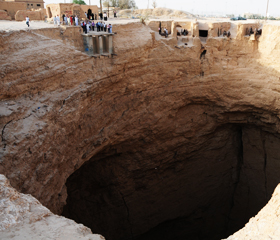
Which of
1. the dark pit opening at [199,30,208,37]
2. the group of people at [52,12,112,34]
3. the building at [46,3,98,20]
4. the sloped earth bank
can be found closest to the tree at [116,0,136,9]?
the dark pit opening at [199,30,208,37]

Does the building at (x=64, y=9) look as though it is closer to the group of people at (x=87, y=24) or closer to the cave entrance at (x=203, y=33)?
the group of people at (x=87, y=24)

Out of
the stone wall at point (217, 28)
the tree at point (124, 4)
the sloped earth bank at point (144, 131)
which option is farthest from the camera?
the tree at point (124, 4)

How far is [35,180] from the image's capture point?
572cm

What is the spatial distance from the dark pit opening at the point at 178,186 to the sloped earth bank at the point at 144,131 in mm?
43

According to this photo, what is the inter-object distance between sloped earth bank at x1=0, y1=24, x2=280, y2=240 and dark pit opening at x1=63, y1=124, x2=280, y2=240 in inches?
1.7

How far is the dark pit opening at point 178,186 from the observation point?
10.0 meters

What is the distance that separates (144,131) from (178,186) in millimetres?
3379

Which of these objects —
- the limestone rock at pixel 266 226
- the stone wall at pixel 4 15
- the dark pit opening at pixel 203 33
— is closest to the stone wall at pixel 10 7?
the stone wall at pixel 4 15

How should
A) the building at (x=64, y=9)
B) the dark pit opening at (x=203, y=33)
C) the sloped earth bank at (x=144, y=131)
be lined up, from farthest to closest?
the dark pit opening at (x=203, y=33), the building at (x=64, y=9), the sloped earth bank at (x=144, y=131)

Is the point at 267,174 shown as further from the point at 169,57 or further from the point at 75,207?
the point at 75,207

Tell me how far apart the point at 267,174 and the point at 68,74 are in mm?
8806

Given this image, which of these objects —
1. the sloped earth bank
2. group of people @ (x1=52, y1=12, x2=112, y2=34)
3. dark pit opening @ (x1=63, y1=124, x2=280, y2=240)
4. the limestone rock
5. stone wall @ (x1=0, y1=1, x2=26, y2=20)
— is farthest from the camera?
stone wall @ (x1=0, y1=1, x2=26, y2=20)

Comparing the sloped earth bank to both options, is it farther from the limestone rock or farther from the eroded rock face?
the limestone rock

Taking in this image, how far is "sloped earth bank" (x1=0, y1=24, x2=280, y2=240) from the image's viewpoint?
5.97 meters
